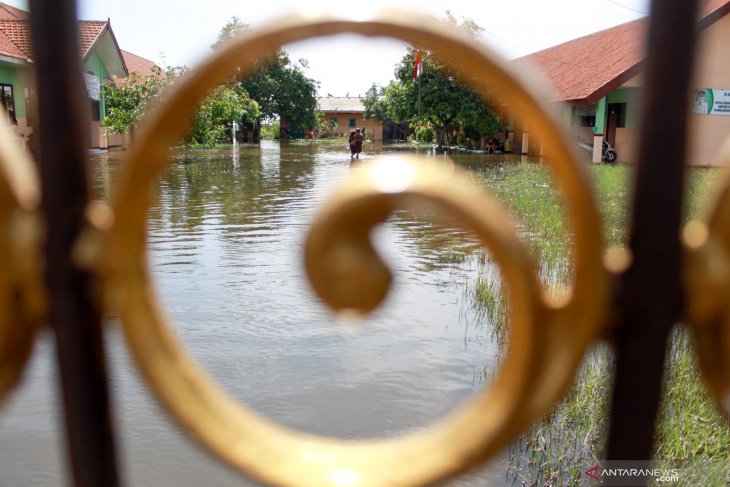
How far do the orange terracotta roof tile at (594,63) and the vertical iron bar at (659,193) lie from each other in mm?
10877

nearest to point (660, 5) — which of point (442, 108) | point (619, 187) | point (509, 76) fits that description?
point (509, 76)

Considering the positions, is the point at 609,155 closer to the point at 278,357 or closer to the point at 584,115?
the point at 584,115

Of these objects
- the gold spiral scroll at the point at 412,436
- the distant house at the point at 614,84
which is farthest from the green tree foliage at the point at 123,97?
the gold spiral scroll at the point at 412,436

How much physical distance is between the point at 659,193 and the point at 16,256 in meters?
0.48

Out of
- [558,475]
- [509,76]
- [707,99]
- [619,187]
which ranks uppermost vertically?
[707,99]

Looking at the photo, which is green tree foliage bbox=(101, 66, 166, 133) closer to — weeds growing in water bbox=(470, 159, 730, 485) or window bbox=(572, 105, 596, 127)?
window bbox=(572, 105, 596, 127)

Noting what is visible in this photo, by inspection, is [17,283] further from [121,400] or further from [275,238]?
[275,238]

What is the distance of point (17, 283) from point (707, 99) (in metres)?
14.0

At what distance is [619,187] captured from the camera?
7410 mm

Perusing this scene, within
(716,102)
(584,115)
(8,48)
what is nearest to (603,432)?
(716,102)

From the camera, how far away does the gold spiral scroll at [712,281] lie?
1.54ft

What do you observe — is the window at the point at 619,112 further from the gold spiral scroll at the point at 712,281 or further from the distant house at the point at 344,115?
the distant house at the point at 344,115

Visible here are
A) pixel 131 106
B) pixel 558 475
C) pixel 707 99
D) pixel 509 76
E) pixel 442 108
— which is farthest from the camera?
pixel 442 108

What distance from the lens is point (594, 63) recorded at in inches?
584
